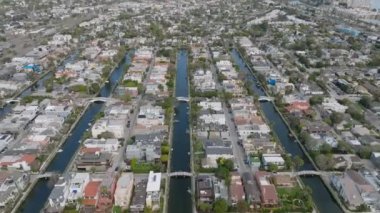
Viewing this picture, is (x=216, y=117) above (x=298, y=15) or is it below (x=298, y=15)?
above

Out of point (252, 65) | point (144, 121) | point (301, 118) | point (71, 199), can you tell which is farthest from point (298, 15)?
point (71, 199)

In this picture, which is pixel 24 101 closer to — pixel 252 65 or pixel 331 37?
pixel 252 65

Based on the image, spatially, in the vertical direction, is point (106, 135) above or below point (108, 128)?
below

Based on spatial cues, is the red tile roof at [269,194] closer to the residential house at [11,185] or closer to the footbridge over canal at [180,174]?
the footbridge over canal at [180,174]

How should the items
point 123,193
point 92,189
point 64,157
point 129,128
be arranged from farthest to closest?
point 129,128 → point 64,157 → point 92,189 → point 123,193

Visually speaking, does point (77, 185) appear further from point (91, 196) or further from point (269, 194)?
point (269, 194)

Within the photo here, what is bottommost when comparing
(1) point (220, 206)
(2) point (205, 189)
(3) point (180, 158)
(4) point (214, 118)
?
(3) point (180, 158)

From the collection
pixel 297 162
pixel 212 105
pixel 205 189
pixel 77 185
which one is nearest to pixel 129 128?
pixel 212 105
